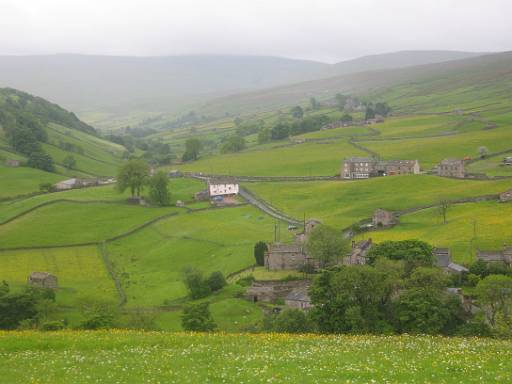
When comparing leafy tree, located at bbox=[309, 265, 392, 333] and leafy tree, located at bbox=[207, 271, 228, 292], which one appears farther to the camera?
leafy tree, located at bbox=[207, 271, 228, 292]

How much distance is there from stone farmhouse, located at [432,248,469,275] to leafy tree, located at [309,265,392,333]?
20.3 metres

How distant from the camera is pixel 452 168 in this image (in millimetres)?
120375

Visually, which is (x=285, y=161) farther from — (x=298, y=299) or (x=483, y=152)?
(x=298, y=299)

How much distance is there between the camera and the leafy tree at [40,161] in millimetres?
154875

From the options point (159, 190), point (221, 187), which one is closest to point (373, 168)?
point (221, 187)

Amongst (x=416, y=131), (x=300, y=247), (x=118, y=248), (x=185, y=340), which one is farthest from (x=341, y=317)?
(x=416, y=131)

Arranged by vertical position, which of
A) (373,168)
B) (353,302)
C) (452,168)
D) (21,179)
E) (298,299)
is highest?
(21,179)

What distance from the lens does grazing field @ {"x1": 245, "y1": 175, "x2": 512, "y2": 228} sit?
96.9m

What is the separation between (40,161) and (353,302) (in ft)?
429

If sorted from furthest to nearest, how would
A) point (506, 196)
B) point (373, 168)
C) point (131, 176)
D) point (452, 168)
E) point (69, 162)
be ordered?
point (69, 162) < point (373, 168) < point (131, 176) < point (452, 168) < point (506, 196)

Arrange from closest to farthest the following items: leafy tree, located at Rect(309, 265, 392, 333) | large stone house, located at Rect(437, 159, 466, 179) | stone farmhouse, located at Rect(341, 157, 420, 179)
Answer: leafy tree, located at Rect(309, 265, 392, 333) → large stone house, located at Rect(437, 159, 466, 179) → stone farmhouse, located at Rect(341, 157, 420, 179)

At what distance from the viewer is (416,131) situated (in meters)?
179

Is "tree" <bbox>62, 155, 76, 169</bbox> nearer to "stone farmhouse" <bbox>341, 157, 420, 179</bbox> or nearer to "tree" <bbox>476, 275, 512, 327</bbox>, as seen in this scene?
"stone farmhouse" <bbox>341, 157, 420, 179</bbox>

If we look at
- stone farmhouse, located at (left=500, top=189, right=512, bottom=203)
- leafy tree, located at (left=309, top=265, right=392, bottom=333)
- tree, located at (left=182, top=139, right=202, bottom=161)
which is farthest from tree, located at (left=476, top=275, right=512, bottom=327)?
tree, located at (left=182, top=139, right=202, bottom=161)
